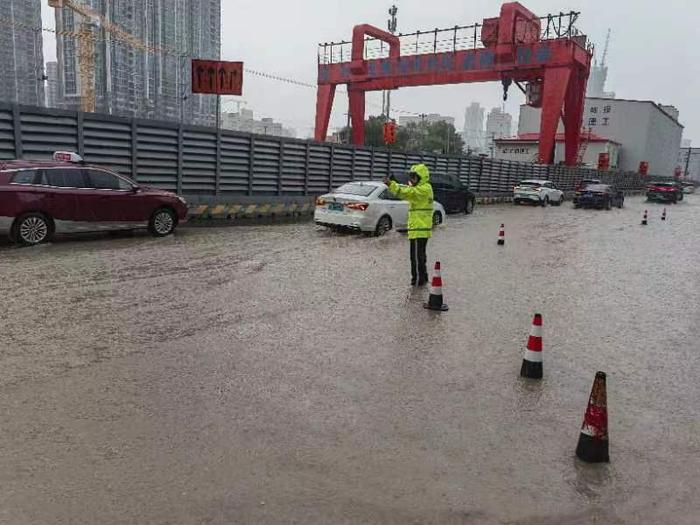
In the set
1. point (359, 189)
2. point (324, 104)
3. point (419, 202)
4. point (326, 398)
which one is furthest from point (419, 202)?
point (324, 104)

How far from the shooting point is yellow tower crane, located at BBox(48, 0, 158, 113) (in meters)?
45.4

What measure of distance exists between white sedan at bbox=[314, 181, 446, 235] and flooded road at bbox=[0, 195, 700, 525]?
4746 millimetres

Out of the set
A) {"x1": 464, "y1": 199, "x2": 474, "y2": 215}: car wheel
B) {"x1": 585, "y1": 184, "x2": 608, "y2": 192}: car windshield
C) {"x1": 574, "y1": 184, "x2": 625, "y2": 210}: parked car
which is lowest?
{"x1": 464, "y1": 199, "x2": 474, "y2": 215}: car wheel

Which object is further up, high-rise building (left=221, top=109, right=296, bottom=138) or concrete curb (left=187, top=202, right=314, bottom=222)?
high-rise building (left=221, top=109, right=296, bottom=138)

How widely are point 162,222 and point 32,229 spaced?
2796 millimetres

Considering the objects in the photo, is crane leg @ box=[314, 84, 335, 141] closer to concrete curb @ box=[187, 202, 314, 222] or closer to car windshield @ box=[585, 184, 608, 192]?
car windshield @ box=[585, 184, 608, 192]

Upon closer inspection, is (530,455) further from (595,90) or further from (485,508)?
(595,90)

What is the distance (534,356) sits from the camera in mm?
5137

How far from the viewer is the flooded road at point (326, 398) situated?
10.4 feet

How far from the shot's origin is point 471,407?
448cm

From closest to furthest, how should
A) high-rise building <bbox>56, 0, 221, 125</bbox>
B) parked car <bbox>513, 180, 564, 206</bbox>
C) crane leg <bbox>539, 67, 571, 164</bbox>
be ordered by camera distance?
parked car <bbox>513, 180, 564, 206</bbox>
crane leg <bbox>539, 67, 571, 164</bbox>
high-rise building <bbox>56, 0, 221, 125</bbox>

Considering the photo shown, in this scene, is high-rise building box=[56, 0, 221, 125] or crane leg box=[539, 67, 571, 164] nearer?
crane leg box=[539, 67, 571, 164]

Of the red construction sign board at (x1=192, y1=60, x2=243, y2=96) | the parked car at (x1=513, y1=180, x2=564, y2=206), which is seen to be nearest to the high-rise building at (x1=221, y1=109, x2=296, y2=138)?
the parked car at (x1=513, y1=180, x2=564, y2=206)

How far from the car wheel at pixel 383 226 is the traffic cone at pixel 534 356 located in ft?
30.3
